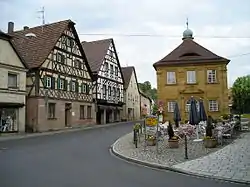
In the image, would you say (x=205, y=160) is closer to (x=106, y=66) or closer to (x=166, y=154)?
(x=166, y=154)

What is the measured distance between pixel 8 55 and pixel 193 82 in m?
18.9

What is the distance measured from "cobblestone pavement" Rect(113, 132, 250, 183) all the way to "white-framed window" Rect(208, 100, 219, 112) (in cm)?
2020

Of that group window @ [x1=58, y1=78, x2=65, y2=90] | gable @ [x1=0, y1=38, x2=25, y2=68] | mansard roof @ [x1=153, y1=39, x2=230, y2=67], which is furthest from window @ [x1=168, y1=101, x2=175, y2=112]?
gable @ [x1=0, y1=38, x2=25, y2=68]

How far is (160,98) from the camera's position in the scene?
3662cm

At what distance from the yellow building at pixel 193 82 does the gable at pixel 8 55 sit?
14491 millimetres

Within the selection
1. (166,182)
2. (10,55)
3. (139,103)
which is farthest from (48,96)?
(139,103)

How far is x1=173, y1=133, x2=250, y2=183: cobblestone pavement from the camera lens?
966cm

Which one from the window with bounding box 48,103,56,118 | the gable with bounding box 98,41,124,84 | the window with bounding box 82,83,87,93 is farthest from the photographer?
the gable with bounding box 98,41,124,84

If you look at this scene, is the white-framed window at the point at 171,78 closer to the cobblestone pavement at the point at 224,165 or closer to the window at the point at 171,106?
the window at the point at 171,106

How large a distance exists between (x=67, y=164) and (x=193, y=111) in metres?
8.92

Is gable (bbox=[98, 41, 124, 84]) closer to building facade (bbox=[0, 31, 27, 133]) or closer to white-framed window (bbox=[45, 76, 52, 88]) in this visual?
white-framed window (bbox=[45, 76, 52, 88])

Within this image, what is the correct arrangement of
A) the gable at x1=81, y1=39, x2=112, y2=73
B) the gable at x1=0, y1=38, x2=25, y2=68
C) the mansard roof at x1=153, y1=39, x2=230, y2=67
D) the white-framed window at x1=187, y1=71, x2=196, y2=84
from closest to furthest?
the gable at x1=0, y1=38, x2=25, y2=68
the mansard roof at x1=153, y1=39, x2=230, y2=67
the white-framed window at x1=187, y1=71, x2=196, y2=84
the gable at x1=81, y1=39, x2=112, y2=73

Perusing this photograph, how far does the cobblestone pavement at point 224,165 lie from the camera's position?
966 centimetres

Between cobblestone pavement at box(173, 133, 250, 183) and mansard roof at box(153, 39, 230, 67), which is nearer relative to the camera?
cobblestone pavement at box(173, 133, 250, 183)
